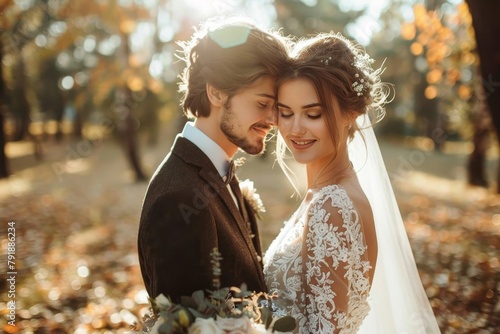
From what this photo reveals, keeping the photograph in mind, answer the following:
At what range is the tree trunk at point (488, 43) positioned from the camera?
5.00 metres

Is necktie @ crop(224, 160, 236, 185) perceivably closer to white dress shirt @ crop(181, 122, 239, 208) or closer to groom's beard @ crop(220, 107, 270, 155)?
white dress shirt @ crop(181, 122, 239, 208)

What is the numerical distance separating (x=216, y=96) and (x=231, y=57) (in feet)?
0.84

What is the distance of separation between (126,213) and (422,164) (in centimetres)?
1882

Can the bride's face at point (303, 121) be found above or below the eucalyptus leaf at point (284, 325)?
above

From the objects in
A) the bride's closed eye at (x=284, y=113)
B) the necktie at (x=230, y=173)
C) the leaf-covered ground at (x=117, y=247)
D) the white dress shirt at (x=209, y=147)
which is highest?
the bride's closed eye at (x=284, y=113)

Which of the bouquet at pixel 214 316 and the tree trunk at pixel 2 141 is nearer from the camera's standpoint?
the bouquet at pixel 214 316

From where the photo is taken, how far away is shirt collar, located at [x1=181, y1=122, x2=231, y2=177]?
287 cm

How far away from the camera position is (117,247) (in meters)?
9.06

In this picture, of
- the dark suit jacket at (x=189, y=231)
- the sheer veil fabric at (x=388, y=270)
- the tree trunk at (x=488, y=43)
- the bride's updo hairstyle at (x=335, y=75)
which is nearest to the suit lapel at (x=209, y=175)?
the dark suit jacket at (x=189, y=231)

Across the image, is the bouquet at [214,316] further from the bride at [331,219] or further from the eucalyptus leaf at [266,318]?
the bride at [331,219]

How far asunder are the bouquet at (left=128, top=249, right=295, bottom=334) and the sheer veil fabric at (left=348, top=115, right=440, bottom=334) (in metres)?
1.44

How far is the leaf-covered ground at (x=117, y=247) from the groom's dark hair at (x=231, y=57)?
257 centimetres

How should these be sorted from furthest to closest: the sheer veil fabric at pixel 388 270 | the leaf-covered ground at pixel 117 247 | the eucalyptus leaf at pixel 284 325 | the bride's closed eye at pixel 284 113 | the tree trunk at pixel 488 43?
the leaf-covered ground at pixel 117 247 → the tree trunk at pixel 488 43 → the sheer veil fabric at pixel 388 270 → the bride's closed eye at pixel 284 113 → the eucalyptus leaf at pixel 284 325

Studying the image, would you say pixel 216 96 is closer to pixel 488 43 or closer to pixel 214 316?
pixel 214 316
